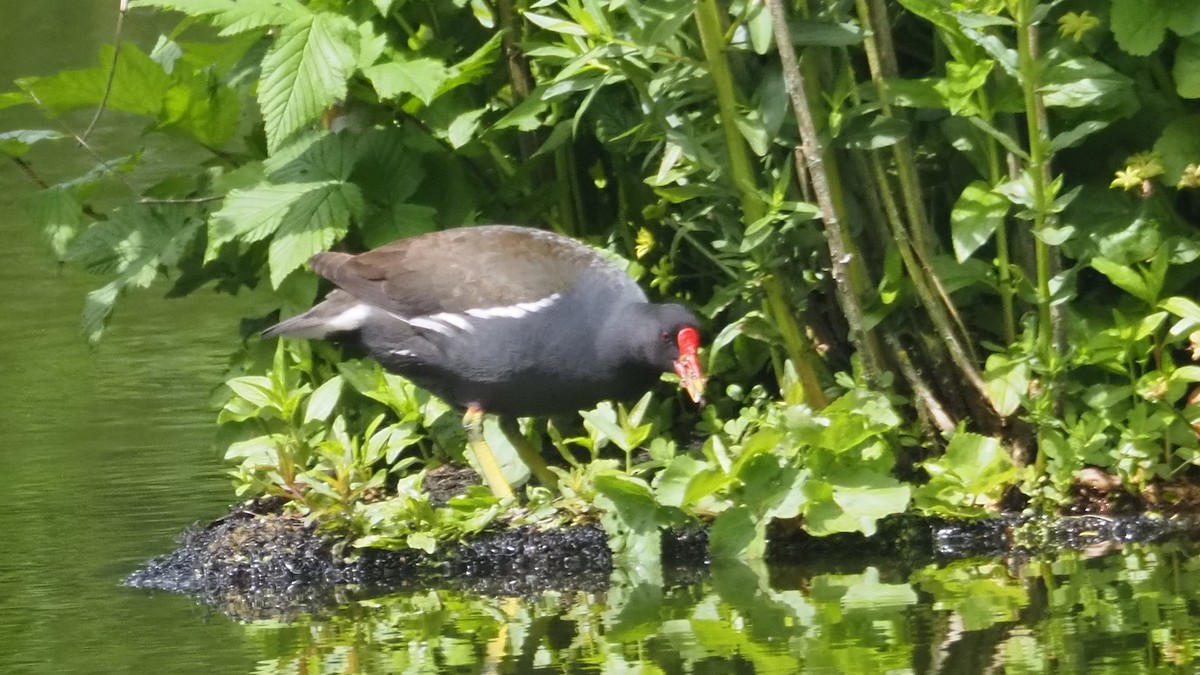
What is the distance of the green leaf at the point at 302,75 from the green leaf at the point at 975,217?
1.40m

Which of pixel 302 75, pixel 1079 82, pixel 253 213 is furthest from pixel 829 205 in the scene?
pixel 253 213

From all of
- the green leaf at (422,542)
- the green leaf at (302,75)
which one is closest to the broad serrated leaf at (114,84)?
the green leaf at (302,75)

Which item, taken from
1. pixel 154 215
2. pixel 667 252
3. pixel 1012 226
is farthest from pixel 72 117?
pixel 1012 226

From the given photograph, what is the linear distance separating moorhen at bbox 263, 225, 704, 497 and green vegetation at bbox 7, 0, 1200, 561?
107 millimetres

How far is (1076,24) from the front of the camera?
12.5 feet

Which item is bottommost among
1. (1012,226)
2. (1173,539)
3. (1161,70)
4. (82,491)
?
(1173,539)

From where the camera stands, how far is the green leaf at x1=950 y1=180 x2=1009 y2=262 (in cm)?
382

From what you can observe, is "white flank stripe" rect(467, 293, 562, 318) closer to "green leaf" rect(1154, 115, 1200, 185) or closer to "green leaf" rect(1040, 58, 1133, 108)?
"green leaf" rect(1040, 58, 1133, 108)

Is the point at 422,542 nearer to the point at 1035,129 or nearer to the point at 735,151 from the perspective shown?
the point at 735,151

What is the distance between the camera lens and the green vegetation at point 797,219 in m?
3.84

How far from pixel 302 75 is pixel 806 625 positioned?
1.72 metres

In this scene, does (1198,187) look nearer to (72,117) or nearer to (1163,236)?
(1163,236)

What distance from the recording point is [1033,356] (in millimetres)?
3988

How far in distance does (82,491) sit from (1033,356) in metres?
2.44
